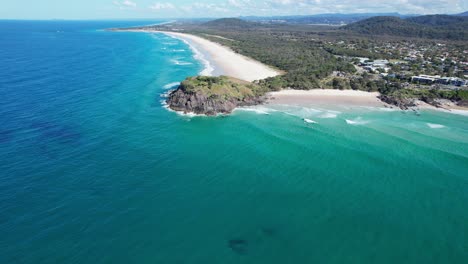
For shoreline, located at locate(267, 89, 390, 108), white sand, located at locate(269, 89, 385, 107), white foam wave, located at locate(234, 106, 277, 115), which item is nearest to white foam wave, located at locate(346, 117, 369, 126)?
shoreline, located at locate(267, 89, 390, 108)

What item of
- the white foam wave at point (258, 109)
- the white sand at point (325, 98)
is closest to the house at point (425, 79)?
the white sand at point (325, 98)

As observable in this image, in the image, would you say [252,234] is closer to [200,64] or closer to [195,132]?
[195,132]

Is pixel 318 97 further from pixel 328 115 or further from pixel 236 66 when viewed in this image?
pixel 236 66

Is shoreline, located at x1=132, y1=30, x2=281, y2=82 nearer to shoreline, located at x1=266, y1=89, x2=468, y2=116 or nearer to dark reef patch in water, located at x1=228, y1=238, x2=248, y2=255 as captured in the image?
shoreline, located at x1=266, y1=89, x2=468, y2=116

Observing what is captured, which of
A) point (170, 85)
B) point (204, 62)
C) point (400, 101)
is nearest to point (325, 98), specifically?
point (400, 101)

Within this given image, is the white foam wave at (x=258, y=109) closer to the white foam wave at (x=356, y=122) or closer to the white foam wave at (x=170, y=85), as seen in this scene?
the white foam wave at (x=356, y=122)
